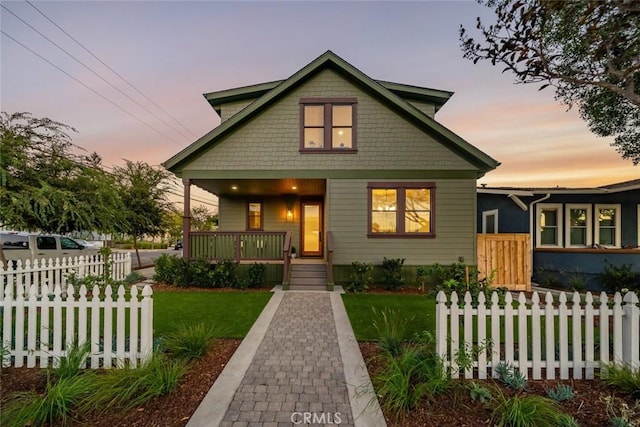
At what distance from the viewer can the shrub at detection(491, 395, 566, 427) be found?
2.64 m

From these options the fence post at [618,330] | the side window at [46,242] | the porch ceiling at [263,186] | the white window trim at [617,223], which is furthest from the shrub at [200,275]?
the white window trim at [617,223]

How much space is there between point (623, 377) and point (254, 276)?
858 centimetres

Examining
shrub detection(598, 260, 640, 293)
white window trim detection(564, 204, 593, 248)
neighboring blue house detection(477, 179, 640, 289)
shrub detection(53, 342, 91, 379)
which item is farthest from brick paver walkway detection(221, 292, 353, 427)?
white window trim detection(564, 204, 593, 248)

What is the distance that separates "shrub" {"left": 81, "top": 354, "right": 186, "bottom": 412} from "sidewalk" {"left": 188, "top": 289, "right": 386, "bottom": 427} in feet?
1.54

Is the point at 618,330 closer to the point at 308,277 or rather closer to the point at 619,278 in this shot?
the point at 308,277

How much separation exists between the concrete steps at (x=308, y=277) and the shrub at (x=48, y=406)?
22.2 ft

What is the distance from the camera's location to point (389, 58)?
1446 cm

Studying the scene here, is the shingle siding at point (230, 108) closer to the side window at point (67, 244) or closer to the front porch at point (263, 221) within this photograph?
the front porch at point (263, 221)

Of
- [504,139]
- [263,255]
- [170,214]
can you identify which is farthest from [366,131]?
[170,214]

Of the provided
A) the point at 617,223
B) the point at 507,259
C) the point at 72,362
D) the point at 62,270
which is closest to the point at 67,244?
the point at 62,270

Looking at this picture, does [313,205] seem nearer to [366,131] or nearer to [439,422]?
[366,131]

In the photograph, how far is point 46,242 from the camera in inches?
517

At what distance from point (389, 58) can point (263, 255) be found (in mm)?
11277

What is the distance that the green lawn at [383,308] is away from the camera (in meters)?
5.53
